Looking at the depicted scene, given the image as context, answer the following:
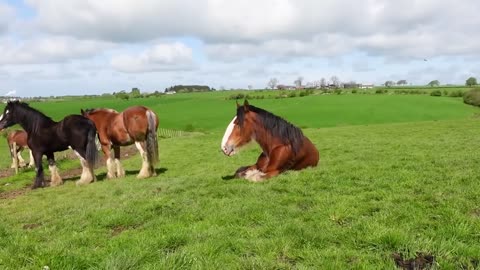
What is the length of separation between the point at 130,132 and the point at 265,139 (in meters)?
6.04

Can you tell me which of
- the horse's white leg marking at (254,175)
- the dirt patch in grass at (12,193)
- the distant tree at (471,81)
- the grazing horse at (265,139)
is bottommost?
the dirt patch in grass at (12,193)

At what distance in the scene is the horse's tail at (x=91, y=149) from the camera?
13.6 metres

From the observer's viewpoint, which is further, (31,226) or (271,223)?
(31,226)

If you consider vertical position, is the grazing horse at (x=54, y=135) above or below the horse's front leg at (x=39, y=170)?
above

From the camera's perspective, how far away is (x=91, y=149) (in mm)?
13617

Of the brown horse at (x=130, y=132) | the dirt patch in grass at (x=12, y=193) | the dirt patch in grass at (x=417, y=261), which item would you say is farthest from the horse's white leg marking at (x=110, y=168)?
the dirt patch in grass at (x=417, y=261)

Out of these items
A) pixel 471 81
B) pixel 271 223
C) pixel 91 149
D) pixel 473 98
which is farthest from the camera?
pixel 471 81

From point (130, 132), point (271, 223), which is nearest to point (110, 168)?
point (130, 132)

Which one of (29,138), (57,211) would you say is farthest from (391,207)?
(29,138)

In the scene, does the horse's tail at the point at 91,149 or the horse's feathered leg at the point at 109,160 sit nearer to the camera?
the horse's tail at the point at 91,149

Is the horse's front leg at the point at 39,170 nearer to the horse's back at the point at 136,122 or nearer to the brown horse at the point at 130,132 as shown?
the brown horse at the point at 130,132

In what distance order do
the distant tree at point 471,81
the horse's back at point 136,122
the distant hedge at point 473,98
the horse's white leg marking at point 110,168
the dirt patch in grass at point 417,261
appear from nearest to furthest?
the dirt patch in grass at point 417,261
the horse's back at point 136,122
the horse's white leg marking at point 110,168
the distant hedge at point 473,98
the distant tree at point 471,81

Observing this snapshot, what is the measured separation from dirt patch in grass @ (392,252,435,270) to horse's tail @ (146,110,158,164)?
35.3 feet

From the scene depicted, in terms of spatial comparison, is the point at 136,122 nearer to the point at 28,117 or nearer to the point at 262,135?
the point at 28,117
